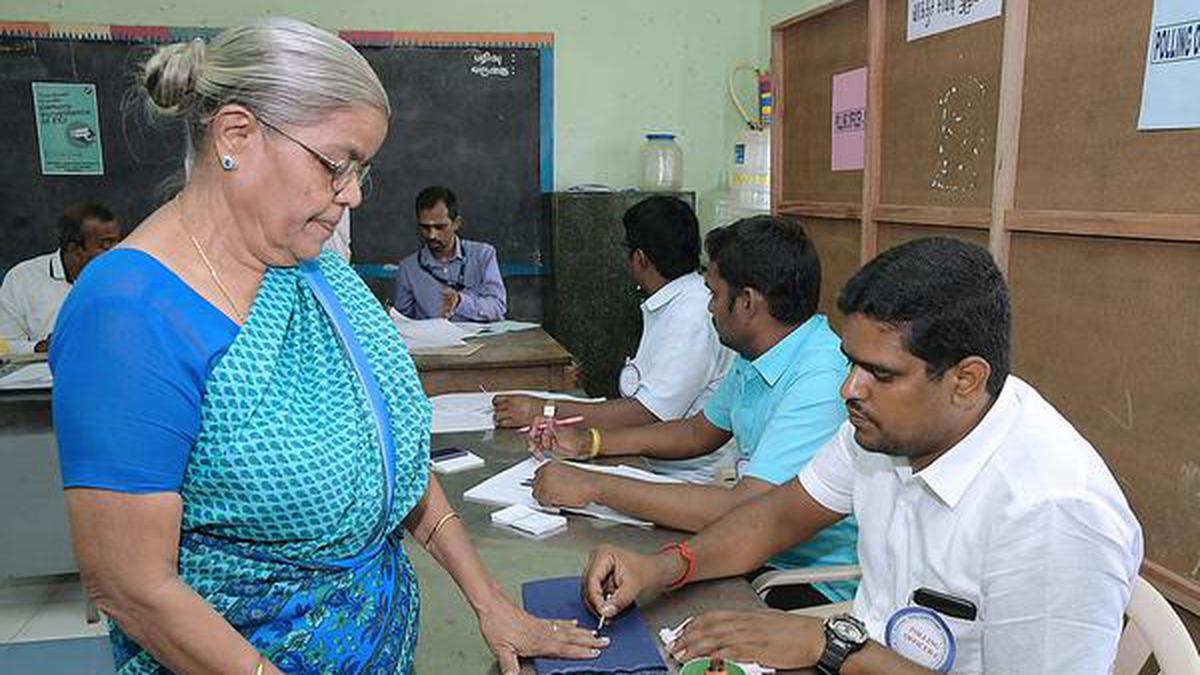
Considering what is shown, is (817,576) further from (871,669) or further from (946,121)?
(946,121)

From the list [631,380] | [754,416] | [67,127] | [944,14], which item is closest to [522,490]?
[754,416]

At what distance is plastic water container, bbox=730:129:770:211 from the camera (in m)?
3.77

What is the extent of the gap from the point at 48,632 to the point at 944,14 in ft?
10.3

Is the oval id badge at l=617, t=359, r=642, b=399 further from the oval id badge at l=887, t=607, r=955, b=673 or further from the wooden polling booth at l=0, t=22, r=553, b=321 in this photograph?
the wooden polling booth at l=0, t=22, r=553, b=321

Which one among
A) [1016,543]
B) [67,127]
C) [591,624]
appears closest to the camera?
[1016,543]

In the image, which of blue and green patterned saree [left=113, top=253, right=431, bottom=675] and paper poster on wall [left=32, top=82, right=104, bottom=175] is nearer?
blue and green patterned saree [left=113, top=253, right=431, bottom=675]

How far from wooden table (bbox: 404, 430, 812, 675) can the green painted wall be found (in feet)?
10.3

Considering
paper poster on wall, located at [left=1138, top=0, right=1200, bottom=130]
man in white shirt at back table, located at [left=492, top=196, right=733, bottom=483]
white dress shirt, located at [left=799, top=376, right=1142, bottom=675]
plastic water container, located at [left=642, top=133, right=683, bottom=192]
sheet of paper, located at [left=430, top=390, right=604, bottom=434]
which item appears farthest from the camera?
plastic water container, located at [left=642, top=133, right=683, bottom=192]

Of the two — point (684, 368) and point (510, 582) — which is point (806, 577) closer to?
point (510, 582)

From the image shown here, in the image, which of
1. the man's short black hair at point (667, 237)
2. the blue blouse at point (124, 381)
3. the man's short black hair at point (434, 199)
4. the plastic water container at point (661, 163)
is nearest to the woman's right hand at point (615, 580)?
the blue blouse at point (124, 381)

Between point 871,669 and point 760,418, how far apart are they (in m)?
0.91

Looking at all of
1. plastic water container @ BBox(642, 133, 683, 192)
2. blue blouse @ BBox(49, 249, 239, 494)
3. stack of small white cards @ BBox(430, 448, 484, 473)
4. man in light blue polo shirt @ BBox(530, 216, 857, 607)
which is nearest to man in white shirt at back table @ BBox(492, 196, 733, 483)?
man in light blue polo shirt @ BBox(530, 216, 857, 607)

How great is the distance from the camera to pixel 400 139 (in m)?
4.38

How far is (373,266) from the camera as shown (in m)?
4.50
